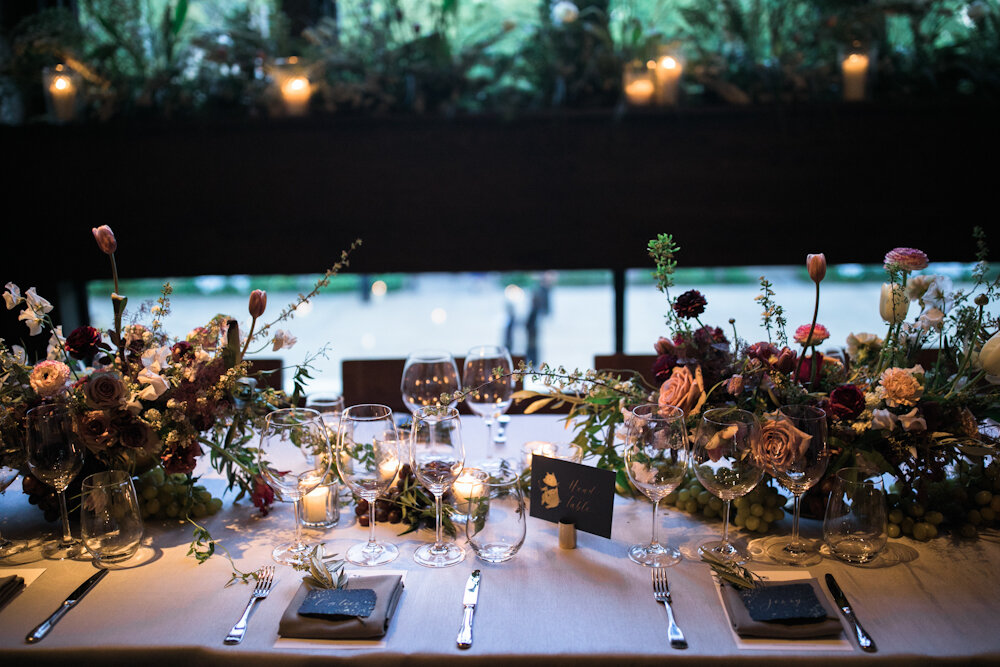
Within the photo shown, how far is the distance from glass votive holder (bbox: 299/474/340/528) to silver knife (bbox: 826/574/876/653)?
33.8 inches

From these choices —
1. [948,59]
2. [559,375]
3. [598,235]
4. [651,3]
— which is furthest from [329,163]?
[948,59]

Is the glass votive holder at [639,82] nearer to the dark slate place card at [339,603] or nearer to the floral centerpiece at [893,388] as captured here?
the floral centerpiece at [893,388]

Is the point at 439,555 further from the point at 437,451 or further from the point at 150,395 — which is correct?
the point at 150,395

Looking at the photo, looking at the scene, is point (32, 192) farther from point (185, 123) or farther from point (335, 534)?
point (335, 534)

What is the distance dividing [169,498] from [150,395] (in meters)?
0.24

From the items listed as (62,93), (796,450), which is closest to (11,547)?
(796,450)

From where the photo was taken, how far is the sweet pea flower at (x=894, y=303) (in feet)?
4.77

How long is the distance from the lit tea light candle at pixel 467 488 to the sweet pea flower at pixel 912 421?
72 centimetres

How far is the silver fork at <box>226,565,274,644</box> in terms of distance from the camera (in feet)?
3.80

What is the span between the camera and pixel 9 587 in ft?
4.17

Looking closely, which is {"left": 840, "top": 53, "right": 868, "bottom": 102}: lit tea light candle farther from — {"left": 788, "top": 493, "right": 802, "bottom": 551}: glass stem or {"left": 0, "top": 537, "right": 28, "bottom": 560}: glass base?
{"left": 0, "top": 537, "right": 28, "bottom": 560}: glass base

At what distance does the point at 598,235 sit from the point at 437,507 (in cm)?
202

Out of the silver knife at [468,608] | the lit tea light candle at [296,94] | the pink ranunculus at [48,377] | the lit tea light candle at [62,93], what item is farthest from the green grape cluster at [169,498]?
the lit tea light candle at [62,93]

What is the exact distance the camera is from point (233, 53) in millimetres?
3156
